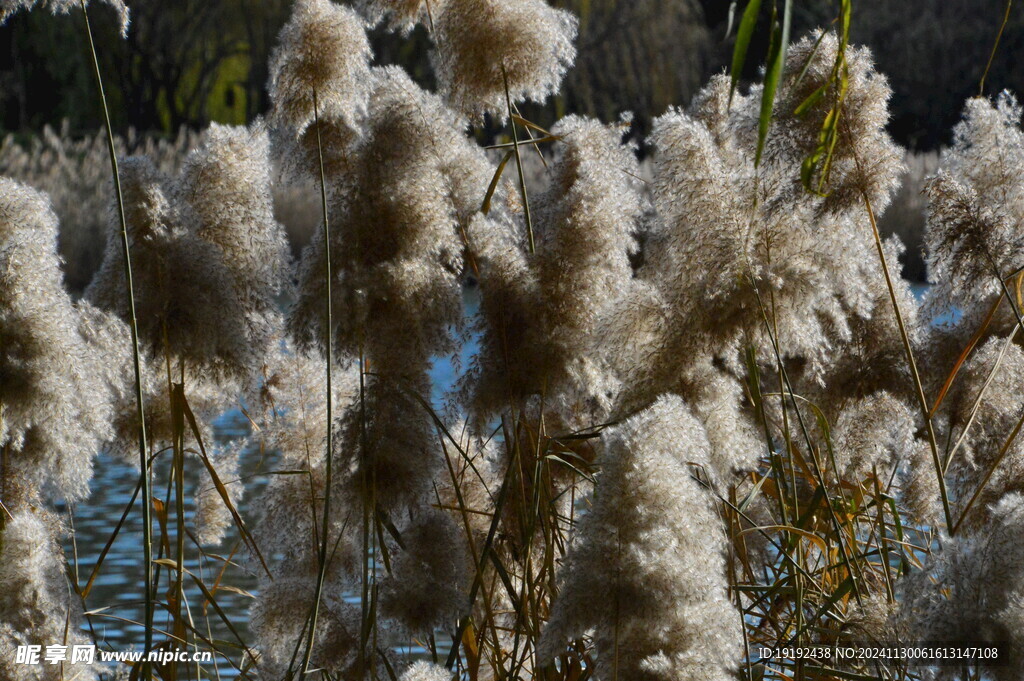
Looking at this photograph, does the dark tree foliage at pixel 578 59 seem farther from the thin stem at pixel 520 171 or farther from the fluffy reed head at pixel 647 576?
the fluffy reed head at pixel 647 576

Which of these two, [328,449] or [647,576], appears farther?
[328,449]

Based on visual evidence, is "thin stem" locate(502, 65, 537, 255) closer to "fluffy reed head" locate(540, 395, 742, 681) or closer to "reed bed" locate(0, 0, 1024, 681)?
"reed bed" locate(0, 0, 1024, 681)

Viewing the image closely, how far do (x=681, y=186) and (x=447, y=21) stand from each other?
581mm

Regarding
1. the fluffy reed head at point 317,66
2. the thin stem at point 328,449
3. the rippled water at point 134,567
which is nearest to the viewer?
the thin stem at point 328,449

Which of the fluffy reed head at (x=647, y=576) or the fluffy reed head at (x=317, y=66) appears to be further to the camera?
the fluffy reed head at (x=317, y=66)

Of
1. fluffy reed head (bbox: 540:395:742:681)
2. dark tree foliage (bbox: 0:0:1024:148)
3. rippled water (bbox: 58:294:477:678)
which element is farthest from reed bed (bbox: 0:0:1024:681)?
dark tree foliage (bbox: 0:0:1024:148)

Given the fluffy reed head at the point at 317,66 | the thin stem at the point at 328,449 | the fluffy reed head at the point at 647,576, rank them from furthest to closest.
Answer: the fluffy reed head at the point at 317,66 → the thin stem at the point at 328,449 → the fluffy reed head at the point at 647,576

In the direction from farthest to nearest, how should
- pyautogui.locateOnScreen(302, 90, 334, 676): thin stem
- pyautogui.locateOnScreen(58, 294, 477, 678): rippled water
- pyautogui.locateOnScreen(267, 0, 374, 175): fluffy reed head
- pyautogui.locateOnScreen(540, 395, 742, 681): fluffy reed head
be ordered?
pyautogui.locateOnScreen(58, 294, 477, 678): rippled water → pyautogui.locateOnScreen(267, 0, 374, 175): fluffy reed head → pyautogui.locateOnScreen(302, 90, 334, 676): thin stem → pyautogui.locateOnScreen(540, 395, 742, 681): fluffy reed head

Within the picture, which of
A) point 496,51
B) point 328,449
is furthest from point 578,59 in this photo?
point 328,449

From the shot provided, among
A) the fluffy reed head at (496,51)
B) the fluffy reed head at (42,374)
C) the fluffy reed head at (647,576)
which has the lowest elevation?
the fluffy reed head at (647,576)

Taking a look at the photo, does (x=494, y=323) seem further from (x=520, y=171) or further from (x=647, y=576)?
(x=647, y=576)

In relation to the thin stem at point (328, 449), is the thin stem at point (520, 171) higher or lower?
higher

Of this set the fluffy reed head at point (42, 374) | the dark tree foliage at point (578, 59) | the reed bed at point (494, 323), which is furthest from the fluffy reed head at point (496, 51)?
the dark tree foliage at point (578, 59)

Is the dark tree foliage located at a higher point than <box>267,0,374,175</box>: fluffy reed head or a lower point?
higher
